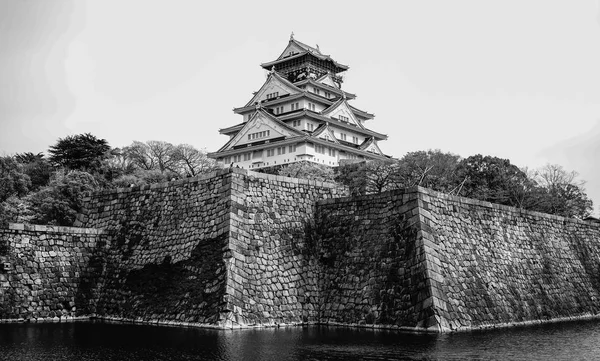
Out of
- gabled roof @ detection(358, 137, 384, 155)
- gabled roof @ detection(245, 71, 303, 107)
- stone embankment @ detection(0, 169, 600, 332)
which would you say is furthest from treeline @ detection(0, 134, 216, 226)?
gabled roof @ detection(358, 137, 384, 155)

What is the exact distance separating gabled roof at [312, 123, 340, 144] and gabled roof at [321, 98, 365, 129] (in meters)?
2.41

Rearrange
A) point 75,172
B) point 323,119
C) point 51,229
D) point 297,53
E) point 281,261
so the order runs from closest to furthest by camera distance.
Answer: point 281,261
point 51,229
point 75,172
point 323,119
point 297,53

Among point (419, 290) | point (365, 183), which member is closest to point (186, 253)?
point (419, 290)

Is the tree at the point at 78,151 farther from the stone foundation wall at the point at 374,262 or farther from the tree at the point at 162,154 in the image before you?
the stone foundation wall at the point at 374,262

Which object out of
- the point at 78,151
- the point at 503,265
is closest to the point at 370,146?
→ the point at 78,151

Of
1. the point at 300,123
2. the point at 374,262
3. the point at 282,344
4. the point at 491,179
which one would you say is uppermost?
the point at 300,123

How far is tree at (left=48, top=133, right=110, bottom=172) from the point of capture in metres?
45.4

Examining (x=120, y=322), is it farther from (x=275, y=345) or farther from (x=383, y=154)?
(x=383, y=154)

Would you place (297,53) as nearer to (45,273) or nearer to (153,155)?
(153,155)

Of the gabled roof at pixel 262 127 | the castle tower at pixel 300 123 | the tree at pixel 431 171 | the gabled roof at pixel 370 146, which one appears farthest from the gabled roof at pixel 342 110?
the tree at pixel 431 171

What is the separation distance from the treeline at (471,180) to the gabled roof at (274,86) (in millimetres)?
20971

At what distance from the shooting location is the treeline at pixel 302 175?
110ft

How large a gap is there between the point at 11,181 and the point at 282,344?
28.9 meters

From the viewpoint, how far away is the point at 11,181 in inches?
1508
